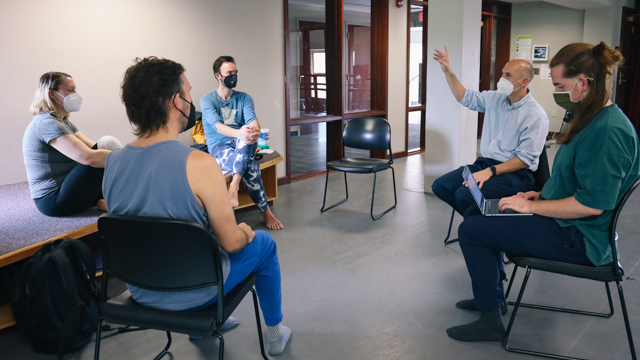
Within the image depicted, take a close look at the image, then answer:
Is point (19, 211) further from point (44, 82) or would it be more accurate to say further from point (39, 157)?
point (44, 82)

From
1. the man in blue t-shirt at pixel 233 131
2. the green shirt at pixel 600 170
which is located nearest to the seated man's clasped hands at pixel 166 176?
the green shirt at pixel 600 170

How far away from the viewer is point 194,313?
1.66 m

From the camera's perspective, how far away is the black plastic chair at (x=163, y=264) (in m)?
1.51

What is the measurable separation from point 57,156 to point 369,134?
8.57 feet

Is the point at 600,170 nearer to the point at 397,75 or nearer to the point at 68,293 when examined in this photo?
the point at 68,293

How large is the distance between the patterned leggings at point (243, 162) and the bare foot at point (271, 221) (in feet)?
0.16

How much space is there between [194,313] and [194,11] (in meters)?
3.55

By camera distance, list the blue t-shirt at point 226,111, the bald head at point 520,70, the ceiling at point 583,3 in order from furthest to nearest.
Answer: the ceiling at point 583,3
the blue t-shirt at point 226,111
the bald head at point 520,70

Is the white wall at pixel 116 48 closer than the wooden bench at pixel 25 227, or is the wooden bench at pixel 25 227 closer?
the wooden bench at pixel 25 227

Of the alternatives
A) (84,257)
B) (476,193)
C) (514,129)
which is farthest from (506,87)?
(84,257)

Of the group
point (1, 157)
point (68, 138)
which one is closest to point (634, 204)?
point (68, 138)

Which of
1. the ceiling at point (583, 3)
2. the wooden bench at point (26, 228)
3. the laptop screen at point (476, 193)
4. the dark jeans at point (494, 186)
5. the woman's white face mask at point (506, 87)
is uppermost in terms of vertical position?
the ceiling at point (583, 3)

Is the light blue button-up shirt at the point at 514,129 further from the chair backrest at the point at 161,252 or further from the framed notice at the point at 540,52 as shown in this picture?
the framed notice at the point at 540,52

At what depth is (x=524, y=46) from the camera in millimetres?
9133
